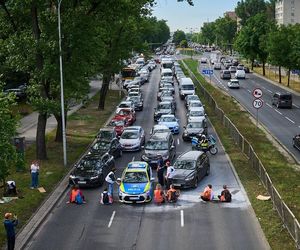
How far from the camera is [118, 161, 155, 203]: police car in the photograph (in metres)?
24.2

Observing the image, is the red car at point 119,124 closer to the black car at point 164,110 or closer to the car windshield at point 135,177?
the black car at point 164,110

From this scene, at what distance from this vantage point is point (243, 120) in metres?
47.4

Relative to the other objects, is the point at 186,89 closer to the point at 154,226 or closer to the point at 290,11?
the point at 154,226

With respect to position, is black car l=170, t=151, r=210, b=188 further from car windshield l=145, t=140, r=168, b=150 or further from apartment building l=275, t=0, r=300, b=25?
apartment building l=275, t=0, r=300, b=25

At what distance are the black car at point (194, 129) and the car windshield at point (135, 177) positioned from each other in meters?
13.5

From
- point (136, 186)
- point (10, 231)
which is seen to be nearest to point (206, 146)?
point (136, 186)

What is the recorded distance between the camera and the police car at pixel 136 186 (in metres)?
24.2

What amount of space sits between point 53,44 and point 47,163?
711cm

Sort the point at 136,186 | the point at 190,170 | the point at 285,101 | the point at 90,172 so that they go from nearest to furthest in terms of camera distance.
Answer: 1. the point at 136,186
2. the point at 190,170
3. the point at 90,172
4. the point at 285,101

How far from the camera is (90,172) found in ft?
88.9

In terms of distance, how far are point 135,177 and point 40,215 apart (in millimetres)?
4984

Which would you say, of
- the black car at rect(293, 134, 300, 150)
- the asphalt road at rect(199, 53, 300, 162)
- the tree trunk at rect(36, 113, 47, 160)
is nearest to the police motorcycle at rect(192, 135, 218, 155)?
the asphalt road at rect(199, 53, 300, 162)

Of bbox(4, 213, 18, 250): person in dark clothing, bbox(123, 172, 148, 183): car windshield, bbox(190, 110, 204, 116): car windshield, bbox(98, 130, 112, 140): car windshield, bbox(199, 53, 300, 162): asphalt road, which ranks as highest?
bbox(4, 213, 18, 250): person in dark clothing

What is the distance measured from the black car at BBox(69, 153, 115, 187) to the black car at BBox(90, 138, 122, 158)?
245cm
